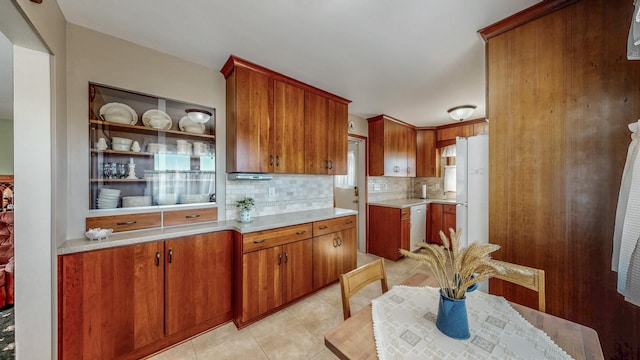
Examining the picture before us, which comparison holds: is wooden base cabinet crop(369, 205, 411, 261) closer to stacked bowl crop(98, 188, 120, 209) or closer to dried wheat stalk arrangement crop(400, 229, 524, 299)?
dried wheat stalk arrangement crop(400, 229, 524, 299)

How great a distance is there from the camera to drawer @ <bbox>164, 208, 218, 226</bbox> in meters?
1.96

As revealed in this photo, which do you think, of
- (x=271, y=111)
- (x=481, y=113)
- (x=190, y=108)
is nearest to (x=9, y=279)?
(x=190, y=108)

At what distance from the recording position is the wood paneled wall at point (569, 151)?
1.24 metres

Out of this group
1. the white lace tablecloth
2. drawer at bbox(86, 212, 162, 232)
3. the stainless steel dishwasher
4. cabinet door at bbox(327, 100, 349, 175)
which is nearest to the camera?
the white lace tablecloth

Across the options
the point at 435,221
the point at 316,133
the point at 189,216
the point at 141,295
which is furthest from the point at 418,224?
the point at 141,295

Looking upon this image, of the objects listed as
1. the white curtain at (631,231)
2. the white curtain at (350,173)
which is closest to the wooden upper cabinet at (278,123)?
the white curtain at (350,173)

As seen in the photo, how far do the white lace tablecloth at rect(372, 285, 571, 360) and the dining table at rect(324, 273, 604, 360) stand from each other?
0.03 meters

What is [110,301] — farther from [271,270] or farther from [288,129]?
[288,129]

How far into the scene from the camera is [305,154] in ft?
8.70

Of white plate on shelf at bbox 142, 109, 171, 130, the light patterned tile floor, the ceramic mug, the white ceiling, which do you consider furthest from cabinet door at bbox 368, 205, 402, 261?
white plate on shelf at bbox 142, 109, 171, 130

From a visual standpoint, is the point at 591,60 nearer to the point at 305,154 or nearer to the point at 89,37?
the point at 305,154

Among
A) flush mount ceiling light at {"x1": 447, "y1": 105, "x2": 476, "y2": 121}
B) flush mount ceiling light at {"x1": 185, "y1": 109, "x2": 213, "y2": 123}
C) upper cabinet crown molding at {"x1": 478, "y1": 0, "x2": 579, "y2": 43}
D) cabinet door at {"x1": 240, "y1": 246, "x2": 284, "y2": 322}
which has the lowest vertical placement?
cabinet door at {"x1": 240, "y1": 246, "x2": 284, "y2": 322}

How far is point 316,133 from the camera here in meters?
2.76

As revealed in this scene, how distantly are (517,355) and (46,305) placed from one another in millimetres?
2379
